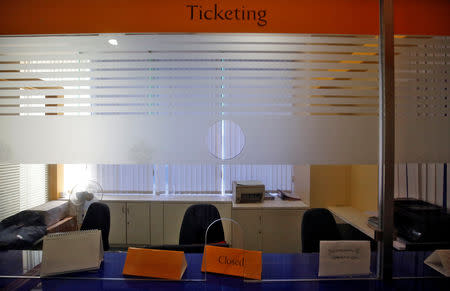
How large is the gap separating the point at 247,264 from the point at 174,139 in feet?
2.59

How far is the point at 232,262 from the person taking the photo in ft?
3.69

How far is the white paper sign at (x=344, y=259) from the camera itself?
44.0 inches

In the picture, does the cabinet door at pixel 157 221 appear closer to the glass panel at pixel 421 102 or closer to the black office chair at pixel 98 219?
the black office chair at pixel 98 219

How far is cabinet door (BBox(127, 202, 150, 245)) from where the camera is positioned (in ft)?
8.20

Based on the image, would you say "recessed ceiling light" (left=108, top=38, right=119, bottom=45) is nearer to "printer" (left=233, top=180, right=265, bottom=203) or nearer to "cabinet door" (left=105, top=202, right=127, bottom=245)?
"cabinet door" (left=105, top=202, right=127, bottom=245)

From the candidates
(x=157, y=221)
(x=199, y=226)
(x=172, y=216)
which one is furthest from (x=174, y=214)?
(x=199, y=226)

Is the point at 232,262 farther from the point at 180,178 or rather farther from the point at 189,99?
the point at 180,178

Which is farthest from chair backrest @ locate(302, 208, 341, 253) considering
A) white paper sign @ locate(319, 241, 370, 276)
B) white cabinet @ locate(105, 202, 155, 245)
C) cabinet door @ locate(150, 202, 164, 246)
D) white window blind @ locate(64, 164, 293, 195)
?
white cabinet @ locate(105, 202, 155, 245)

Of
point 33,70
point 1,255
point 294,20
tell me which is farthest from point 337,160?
point 1,255

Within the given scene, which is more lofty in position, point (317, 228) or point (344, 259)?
point (344, 259)

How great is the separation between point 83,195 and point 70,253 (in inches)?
21.1

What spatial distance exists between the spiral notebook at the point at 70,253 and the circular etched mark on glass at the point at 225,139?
782mm

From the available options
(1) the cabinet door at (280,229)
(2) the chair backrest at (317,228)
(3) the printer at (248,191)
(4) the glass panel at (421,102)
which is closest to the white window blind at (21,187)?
(3) the printer at (248,191)

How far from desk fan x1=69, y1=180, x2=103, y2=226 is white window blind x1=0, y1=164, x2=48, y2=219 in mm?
302
